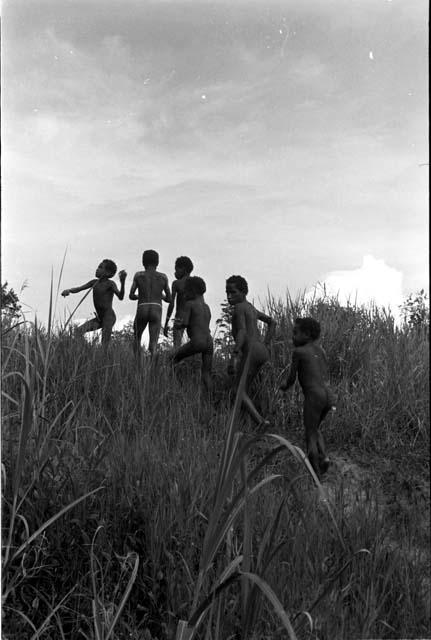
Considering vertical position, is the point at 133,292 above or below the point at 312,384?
above

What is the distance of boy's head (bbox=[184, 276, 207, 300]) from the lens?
3.61 metres

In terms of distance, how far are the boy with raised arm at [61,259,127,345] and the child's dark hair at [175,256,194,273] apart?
30 centimetres

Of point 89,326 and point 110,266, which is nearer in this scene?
point 110,266

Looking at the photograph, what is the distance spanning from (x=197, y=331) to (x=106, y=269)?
1231mm

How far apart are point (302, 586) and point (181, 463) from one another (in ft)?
2.45

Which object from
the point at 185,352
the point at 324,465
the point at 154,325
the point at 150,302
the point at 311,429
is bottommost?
the point at 324,465

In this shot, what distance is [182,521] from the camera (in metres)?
2.70

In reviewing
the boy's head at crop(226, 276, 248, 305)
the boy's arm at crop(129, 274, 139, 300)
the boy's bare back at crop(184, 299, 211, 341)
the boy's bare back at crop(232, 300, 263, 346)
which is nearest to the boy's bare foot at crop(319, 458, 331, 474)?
the boy's bare back at crop(232, 300, 263, 346)

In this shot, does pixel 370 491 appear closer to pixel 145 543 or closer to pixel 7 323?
pixel 145 543

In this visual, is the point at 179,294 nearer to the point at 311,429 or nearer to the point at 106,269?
the point at 106,269

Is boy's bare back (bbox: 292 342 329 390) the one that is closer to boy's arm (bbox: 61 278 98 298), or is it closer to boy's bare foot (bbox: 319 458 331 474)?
boy's bare foot (bbox: 319 458 331 474)

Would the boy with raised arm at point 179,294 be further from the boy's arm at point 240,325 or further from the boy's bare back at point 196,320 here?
the boy's arm at point 240,325

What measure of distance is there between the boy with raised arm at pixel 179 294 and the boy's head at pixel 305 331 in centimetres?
70

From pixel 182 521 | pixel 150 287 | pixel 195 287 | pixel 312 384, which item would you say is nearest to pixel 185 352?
pixel 150 287
